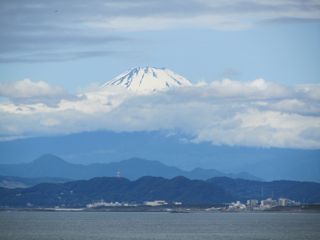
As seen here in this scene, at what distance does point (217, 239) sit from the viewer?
12406 centimetres

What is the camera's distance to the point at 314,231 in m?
143

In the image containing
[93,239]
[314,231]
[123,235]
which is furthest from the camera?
[314,231]

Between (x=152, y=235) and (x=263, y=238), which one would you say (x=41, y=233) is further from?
(x=263, y=238)

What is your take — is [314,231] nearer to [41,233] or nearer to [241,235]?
[241,235]

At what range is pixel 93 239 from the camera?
4791 inches

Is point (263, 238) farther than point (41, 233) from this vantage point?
No

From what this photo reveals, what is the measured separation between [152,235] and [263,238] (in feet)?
57.5

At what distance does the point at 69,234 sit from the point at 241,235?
25.0 meters

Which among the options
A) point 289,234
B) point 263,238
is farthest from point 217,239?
point 289,234

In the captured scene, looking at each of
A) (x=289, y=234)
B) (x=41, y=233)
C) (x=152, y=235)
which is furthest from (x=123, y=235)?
(x=289, y=234)

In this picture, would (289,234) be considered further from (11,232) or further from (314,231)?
(11,232)

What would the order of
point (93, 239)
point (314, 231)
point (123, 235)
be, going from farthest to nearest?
point (314, 231) → point (123, 235) → point (93, 239)

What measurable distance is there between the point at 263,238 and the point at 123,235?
21.0 m

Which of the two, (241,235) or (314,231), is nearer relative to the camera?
(241,235)
